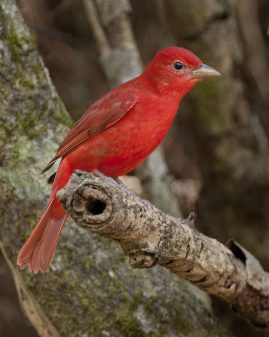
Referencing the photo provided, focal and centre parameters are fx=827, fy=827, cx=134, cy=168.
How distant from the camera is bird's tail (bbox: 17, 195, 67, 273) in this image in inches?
146

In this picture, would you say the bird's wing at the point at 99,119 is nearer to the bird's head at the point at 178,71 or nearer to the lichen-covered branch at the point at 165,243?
the bird's head at the point at 178,71

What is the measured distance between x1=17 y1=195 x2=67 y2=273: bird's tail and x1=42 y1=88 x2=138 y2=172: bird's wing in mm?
299

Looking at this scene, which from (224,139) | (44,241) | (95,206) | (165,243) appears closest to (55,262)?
(44,241)

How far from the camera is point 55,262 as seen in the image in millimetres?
3930

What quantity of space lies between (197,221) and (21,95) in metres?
1.78

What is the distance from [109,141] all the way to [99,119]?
0.15 metres

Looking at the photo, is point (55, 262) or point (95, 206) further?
point (55, 262)

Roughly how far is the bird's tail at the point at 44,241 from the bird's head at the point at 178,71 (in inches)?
37.9

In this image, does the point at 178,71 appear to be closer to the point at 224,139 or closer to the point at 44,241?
the point at 224,139

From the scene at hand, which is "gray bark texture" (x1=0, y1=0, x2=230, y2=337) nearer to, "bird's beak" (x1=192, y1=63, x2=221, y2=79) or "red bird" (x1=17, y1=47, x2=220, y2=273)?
"red bird" (x1=17, y1=47, x2=220, y2=273)

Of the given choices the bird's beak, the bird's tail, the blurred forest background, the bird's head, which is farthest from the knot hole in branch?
the blurred forest background

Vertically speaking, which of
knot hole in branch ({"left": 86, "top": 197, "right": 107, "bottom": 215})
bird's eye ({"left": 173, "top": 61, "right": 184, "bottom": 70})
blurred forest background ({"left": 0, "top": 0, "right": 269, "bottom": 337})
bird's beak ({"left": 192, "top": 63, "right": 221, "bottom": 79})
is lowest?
blurred forest background ({"left": 0, "top": 0, "right": 269, "bottom": 337})

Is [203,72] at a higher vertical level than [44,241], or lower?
higher

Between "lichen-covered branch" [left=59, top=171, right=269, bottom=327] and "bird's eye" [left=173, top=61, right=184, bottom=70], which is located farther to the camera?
"bird's eye" [left=173, top=61, right=184, bottom=70]
